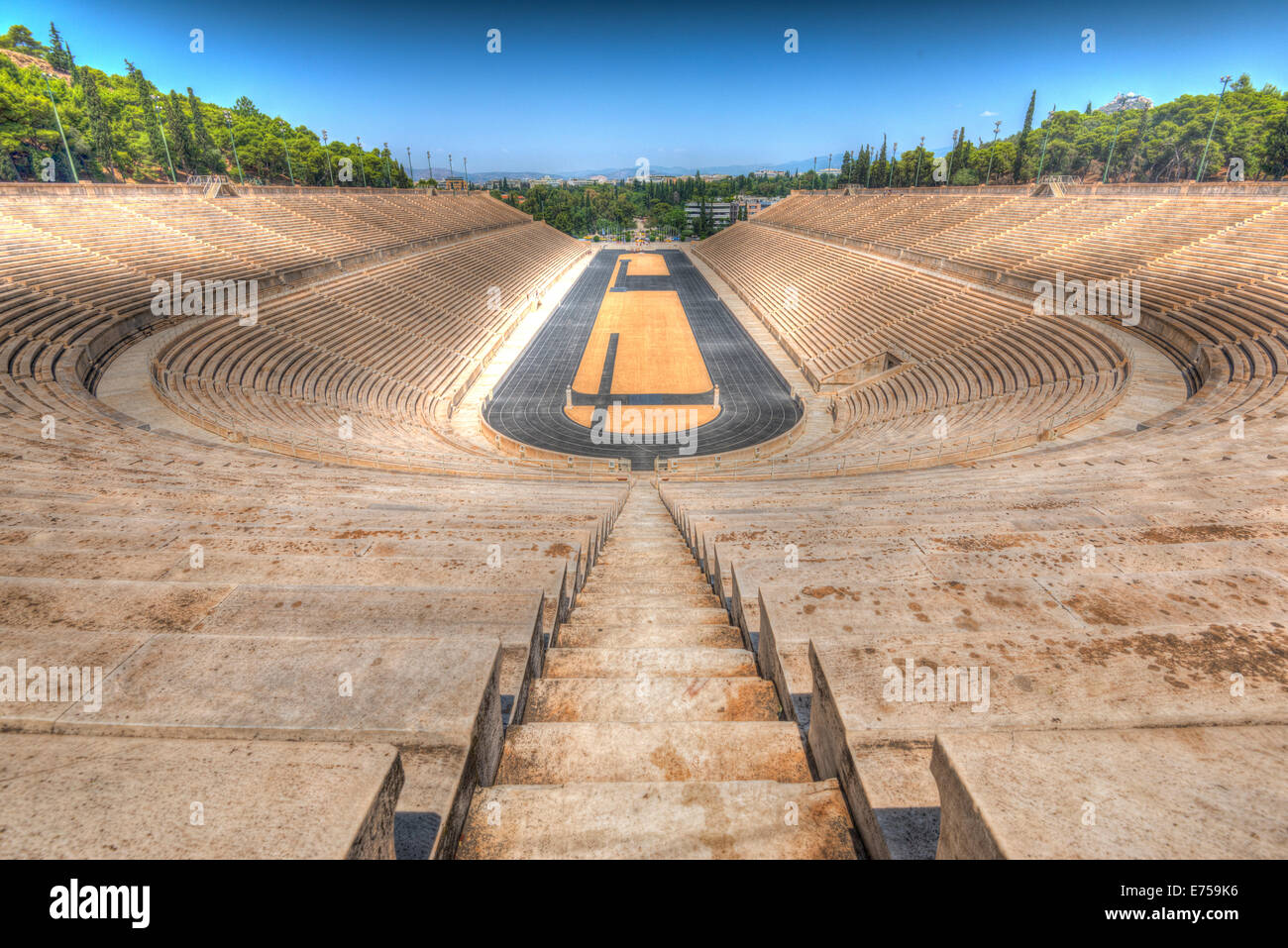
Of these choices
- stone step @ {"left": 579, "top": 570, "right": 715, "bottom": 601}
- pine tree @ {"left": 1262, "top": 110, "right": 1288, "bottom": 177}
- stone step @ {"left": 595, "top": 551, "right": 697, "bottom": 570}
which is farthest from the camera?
pine tree @ {"left": 1262, "top": 110, "right": 1288, "bottom": 177}

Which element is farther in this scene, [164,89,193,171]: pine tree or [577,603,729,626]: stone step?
[164,89,193,171]: pine tree

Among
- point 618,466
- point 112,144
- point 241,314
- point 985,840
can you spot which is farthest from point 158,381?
point 112,144

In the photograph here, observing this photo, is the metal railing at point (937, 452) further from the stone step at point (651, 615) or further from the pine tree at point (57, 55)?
the pine tree at point (57, 55)

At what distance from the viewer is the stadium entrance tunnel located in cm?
2258

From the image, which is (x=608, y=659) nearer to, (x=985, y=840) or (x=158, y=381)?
(x=985, y=840)

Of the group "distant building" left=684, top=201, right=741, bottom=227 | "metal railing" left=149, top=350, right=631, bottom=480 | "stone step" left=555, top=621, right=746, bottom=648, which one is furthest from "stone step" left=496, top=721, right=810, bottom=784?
"distant building" left=684, top=201, right=741, bottom=227

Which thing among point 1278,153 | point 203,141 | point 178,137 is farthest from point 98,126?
point 1278,153

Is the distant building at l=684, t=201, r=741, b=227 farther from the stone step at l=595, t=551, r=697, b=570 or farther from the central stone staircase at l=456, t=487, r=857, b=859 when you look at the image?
the central stone staircase at l=456, t=487, r=857, b=859

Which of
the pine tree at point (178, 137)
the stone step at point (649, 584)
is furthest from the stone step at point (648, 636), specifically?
the pine tree at point (178, 137)

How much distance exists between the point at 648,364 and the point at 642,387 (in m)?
4.25

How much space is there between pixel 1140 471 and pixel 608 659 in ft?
28.6

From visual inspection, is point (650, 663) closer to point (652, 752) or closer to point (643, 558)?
point (652, 752)

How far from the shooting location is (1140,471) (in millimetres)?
8602

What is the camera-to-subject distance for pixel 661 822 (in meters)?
2.36
